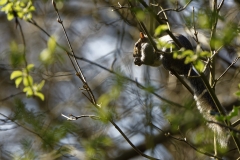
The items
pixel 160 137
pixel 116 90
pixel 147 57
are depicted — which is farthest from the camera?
pixel 160 137

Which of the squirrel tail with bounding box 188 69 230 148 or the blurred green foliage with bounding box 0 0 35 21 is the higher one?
the blurred green foliage with bounding box 0 0 35 21

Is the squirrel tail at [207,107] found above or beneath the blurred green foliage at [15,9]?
beneath

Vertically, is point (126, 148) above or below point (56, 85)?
below

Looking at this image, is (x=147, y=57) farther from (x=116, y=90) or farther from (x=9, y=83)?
(x=9, y=83)

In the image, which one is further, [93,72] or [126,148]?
[93,72]

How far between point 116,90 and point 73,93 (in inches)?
114

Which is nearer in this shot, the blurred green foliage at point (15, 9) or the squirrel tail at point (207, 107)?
the blurred green foliage at point (15, 9)

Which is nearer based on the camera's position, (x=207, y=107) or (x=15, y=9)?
(x=15, y=9)

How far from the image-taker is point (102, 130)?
11.2 ft

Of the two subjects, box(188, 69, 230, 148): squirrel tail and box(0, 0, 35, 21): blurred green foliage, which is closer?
box(0, 0, 35, 21): blurred green foliage

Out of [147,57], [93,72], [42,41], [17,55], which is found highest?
[42,41]

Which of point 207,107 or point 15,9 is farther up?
point 15,9

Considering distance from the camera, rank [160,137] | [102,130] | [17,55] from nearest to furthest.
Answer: [17,55] → [102,130] → [160,137]

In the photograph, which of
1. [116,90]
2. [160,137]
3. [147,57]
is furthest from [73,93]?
[116,90]
